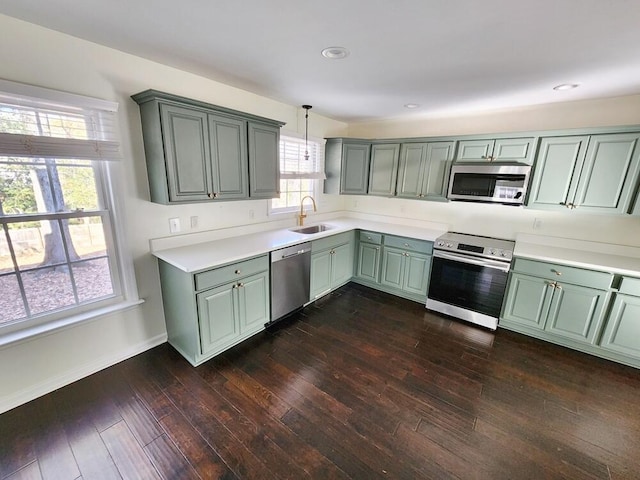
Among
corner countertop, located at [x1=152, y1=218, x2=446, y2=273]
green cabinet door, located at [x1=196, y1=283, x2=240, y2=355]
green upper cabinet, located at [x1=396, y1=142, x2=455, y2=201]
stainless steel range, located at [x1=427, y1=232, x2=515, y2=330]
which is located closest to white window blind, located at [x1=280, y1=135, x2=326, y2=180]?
corner countertop, located at [x1=152, y1=218, x2=446, y2=273]

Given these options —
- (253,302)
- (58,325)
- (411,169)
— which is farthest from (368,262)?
(58,325)

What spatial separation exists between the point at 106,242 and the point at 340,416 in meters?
2.21

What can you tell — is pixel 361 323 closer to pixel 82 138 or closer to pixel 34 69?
pixel 82 138

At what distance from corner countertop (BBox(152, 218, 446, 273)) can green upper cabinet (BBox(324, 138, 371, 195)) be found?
1.85 ft

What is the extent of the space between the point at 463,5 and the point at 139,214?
2.54 m

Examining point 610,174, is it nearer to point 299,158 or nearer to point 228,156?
point 299,158

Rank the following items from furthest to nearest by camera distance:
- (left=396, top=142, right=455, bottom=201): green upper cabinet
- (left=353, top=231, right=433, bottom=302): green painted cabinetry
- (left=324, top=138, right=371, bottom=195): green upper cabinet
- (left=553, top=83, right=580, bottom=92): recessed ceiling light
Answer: (left=324, top=138, right=371, bottom=195): green upper cabinet, (left=353, top=231, right=433, bottom=302): green painted cabinetry, (left=396, top=142, right=455, bottom=201): green upper cabinet, (left=553, top=83, right=580, bottom=92): recessed ceiling light

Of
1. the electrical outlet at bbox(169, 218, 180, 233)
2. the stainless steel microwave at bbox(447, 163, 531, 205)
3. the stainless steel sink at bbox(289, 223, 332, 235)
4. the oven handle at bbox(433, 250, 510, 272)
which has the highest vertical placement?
the stainless steel microwave at bbox(447, 163, 531, 205)

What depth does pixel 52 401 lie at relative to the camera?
1876 millimetres

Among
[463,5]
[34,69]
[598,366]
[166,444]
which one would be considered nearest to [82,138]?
[34,69]

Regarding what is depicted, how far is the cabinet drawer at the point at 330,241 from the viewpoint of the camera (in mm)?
3175

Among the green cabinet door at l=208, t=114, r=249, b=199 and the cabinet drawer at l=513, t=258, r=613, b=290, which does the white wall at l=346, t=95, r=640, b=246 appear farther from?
the green cabinet door at l=208, t=114, r=249, b=199

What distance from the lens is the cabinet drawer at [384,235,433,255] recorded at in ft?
10.8

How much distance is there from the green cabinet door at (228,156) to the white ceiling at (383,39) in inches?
16.8
